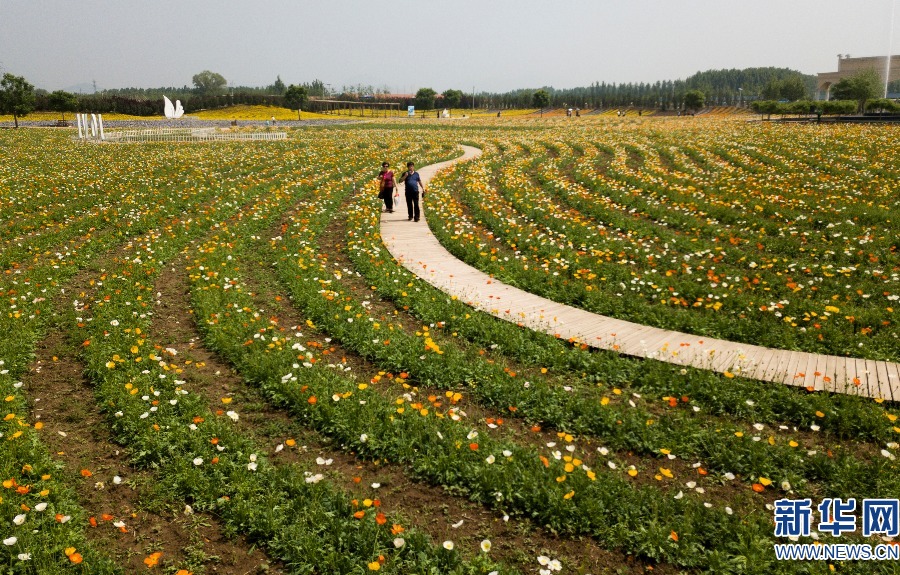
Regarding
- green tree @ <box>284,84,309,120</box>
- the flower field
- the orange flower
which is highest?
green tree @ <box>284,84,309,120</box>

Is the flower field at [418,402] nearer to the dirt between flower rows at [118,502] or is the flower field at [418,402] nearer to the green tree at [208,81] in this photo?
the dirt between flower rows at [118,502]

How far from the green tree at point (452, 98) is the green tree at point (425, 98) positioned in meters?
6.83

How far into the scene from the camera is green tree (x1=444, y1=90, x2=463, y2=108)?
440 ft

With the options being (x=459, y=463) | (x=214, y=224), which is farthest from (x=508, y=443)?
(x=214, y=224)

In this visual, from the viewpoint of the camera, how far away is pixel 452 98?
443 feet

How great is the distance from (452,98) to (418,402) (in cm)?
13664

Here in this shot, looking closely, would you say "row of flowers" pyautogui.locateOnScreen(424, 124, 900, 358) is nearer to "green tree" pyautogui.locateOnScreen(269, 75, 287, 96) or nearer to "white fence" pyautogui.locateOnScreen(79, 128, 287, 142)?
"white fence" pyautogui.locateOnScreen(79, 128, 287, 142)

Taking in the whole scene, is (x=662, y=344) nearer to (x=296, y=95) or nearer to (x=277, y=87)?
(x=296, y=95)

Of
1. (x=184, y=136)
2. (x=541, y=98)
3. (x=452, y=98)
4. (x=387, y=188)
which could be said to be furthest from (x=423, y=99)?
(x=387, y=188)

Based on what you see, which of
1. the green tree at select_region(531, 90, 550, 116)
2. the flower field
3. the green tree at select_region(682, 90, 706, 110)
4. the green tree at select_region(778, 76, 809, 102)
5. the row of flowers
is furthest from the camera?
the green tree at select_region(531, 90, 550, 116)

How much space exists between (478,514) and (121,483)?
3.18 m

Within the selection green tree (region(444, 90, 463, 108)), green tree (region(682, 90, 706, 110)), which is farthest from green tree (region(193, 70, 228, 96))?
green tree (region(682, 90, 706, 110))

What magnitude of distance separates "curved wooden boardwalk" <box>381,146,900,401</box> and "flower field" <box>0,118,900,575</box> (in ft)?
0.93

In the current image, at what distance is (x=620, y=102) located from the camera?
474 feet
